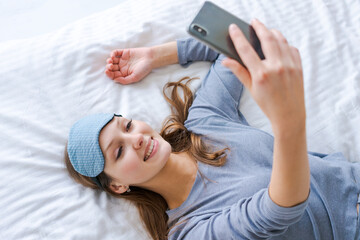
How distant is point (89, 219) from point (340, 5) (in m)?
1.26

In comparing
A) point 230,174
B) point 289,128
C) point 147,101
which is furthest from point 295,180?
point 147,101

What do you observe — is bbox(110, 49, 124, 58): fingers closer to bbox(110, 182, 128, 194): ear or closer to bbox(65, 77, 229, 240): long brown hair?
bbox(65, 77, 229, 240): long brown hair

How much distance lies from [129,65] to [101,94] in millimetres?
147

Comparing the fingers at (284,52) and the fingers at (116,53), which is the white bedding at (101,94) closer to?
the fingers at (116,53)

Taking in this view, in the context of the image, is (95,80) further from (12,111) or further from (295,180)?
(295,180)

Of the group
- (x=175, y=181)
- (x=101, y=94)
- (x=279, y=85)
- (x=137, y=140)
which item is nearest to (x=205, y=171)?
(x=175, y=181)

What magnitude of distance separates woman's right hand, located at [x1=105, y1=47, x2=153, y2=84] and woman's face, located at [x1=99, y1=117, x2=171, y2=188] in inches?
11.3

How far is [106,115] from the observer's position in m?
1.06

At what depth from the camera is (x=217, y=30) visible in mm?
676

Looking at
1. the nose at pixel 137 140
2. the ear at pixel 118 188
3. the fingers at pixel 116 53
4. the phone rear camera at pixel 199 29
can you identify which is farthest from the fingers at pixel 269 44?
the fingers at pixel 116 53

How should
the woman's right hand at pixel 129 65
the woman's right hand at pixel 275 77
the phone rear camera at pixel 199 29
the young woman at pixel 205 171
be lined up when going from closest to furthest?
A: 1. the woman's right hand at pixel 275 77
2. the phone rear camera at pixel 199 29
3. the young woman at pixel 205 171
4. the woman's right hand at pixel 129 65

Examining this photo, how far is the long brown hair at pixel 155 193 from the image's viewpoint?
3.54 ft

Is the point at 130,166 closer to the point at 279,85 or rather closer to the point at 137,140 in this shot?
the point at 137,140

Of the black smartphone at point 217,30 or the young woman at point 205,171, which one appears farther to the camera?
the young woman at point 205,171
